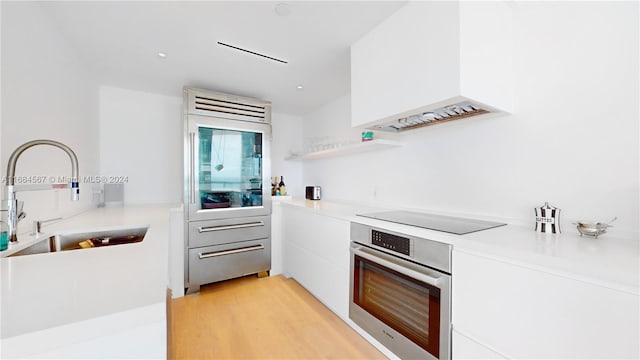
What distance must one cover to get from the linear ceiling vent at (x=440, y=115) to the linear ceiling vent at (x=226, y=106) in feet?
4.84

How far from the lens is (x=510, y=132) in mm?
1531

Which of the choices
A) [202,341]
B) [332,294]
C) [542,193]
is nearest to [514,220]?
[542,193]

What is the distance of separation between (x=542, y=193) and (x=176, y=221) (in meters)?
2.83

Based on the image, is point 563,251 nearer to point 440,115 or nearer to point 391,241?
point 391,241

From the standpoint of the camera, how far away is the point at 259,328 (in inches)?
77.1

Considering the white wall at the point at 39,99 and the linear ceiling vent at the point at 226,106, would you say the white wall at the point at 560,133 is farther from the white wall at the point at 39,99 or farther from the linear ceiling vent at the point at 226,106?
the white wall at the point at 39,99

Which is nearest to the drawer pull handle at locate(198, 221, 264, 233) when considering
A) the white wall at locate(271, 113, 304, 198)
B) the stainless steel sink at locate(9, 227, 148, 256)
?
the stainless steel sink at locate(9, 227, 148, 256)

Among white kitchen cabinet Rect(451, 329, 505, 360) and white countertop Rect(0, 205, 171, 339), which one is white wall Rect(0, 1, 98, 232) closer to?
white countertop Rect(0, 205, 171, 339)

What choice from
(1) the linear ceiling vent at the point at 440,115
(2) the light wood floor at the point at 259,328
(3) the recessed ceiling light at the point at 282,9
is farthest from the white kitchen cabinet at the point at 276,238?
(3) the recessed ceiling light at the point at 282,9

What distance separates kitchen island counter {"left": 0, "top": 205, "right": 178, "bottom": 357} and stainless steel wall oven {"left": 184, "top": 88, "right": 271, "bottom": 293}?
157 cm

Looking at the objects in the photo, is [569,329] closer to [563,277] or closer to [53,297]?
[563,277]

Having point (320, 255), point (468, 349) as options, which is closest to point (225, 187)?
point (320, 255)

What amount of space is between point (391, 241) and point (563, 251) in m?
0.75

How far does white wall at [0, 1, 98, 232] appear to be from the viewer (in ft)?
4.21
